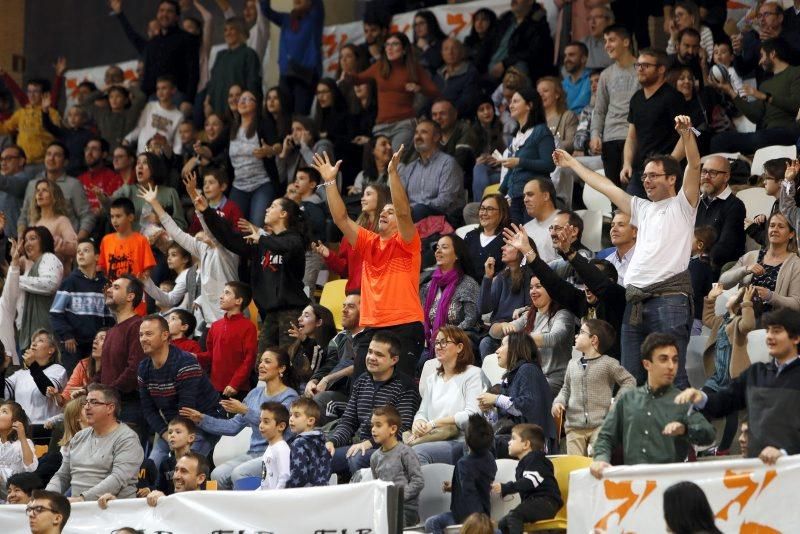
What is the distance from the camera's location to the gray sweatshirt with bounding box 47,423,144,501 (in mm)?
9219

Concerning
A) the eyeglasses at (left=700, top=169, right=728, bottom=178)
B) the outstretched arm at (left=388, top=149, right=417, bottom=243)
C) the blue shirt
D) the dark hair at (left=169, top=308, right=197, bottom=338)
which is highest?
the blue shirt

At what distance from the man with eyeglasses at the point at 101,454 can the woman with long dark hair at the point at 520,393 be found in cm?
227

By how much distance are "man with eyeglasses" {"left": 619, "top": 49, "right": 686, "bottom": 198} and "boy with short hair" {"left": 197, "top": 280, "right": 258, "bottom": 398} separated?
2941 millimetres

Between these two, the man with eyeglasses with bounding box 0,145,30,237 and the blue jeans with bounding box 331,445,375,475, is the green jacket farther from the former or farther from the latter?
the man with eyeglasses with bounding box 0,145,30,237

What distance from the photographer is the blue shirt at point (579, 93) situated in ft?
44.1

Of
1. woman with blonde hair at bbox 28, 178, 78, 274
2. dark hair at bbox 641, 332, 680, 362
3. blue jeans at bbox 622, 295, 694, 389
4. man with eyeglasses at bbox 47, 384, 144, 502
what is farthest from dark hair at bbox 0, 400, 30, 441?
dark hair at bbox 641, 332, 680, 362

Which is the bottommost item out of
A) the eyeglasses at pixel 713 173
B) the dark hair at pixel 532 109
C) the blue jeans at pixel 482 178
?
the eyeglasses at pixel 713 173

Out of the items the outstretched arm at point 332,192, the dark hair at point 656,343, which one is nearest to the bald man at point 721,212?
the outstretched arm at point 332,192

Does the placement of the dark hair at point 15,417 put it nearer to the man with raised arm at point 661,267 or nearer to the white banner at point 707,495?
the man with raised arm at point 661,267

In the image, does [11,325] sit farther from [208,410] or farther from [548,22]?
[548,22]

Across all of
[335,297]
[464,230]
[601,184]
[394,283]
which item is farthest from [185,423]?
[464,230]

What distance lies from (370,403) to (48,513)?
6.60 feet

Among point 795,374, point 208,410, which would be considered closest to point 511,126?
point 208,410

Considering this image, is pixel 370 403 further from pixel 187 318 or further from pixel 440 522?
pixel 187 318
